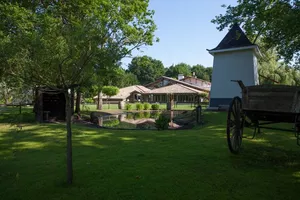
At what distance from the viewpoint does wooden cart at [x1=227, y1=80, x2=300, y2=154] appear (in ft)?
14.7

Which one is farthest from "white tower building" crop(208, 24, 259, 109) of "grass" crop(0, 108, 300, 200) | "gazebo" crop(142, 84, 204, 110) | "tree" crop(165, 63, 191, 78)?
"tree" crop(165, 63, 191, 78)

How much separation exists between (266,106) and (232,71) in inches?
564

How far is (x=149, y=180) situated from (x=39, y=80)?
246 centimetres

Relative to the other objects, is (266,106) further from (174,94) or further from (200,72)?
(200,72)

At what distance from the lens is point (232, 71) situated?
18203 millimetres

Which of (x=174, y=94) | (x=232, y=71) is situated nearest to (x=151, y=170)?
(x=232, y=71)

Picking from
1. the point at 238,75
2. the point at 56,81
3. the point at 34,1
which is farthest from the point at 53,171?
the point at 238,75

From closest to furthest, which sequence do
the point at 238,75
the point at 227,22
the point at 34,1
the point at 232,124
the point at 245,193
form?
the point at 245,193
the point at 232,124
the point at 227,22
the point at 34,1
the point at 238,75

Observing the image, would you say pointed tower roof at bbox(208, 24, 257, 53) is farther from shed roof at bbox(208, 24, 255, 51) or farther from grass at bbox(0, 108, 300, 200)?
grass at bbox(0, 108, 300, 200)

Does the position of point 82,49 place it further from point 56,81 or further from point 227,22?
point 227,22

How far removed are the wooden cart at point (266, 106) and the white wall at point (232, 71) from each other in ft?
42.3

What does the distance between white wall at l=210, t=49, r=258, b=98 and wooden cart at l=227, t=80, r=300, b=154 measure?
12879 millimetres

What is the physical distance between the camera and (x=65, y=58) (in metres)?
3.20

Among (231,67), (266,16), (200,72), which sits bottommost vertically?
(231,67)
